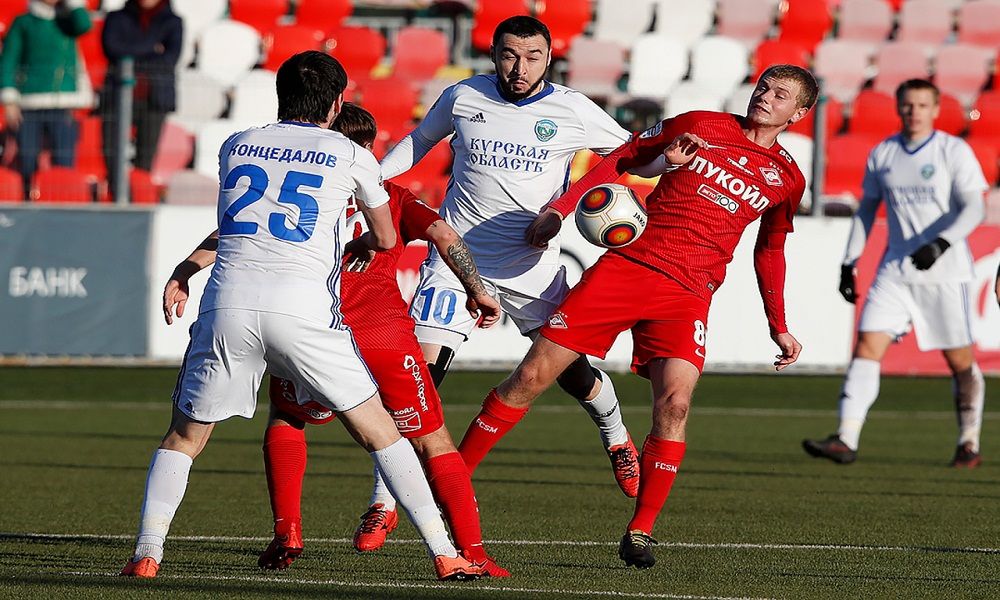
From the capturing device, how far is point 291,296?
17.7ft

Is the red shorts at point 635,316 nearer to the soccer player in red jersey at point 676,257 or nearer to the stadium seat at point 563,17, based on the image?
the soccer player in red jersey at point 676,257

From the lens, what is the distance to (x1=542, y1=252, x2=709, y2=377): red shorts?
670 centimetres

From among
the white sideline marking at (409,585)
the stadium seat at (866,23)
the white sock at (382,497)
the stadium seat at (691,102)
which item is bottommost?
the white sock at (382,497)

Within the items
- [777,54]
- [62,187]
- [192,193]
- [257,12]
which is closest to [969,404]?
[192,193]

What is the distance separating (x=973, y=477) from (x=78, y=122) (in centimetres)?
961

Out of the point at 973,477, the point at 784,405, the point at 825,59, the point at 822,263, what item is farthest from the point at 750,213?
the point at 825,59

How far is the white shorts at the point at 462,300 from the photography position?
746 centimetres

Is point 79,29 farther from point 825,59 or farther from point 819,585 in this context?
point 819,585

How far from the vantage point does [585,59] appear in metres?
19.2

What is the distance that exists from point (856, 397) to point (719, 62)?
31.3 feet

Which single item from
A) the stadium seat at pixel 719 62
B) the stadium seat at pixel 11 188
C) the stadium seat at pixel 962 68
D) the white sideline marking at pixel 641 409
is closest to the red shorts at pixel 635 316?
the white sideline marking at pixel 641 409

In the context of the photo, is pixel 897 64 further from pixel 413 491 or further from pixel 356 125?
pixel 413 491

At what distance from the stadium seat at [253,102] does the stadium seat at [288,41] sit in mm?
1916

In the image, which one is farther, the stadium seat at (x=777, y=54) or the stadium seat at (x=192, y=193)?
the stadium seat at (x=777, y=54)
